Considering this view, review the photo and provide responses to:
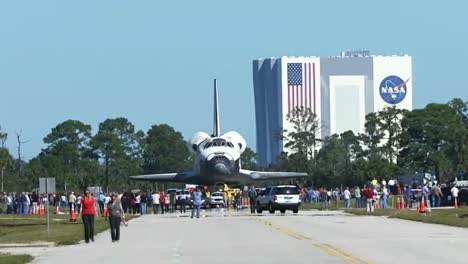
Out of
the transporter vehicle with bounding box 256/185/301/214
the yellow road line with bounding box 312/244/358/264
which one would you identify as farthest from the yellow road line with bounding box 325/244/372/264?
the transporter vehicle with bounding box 256/185/301/214

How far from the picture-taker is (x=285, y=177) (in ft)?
307

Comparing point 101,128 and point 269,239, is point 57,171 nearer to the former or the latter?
point 101,128

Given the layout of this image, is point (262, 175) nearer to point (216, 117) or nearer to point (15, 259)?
point (216, 117)

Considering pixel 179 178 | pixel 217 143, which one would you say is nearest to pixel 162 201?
pixel 217 143

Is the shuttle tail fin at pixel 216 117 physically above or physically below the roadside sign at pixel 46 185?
above

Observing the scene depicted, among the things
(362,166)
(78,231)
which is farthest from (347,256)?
(362,166)

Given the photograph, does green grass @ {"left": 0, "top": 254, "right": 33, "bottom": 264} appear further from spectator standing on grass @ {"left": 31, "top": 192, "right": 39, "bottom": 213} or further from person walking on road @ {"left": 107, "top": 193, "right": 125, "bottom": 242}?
spectator standing on grass @ {"left": 31, "top": 192, "right": 39, "bottom": 213}

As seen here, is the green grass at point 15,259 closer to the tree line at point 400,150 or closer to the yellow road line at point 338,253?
the yellow road line at point 338,253

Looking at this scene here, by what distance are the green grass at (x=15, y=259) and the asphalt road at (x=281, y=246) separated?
278 millimetres

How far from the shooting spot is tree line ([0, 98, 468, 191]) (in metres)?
107

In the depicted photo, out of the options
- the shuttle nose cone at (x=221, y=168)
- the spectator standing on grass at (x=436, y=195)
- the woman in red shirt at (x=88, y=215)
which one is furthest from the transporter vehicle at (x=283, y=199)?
the woman in red shirt at (x=88, y=215)

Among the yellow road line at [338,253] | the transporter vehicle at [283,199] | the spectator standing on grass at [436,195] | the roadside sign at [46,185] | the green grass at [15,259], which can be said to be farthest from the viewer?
the spectator standing on grass at [436,195]

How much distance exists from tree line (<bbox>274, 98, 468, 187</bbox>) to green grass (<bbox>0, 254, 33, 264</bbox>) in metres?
78.3

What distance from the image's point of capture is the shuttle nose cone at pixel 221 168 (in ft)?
254
